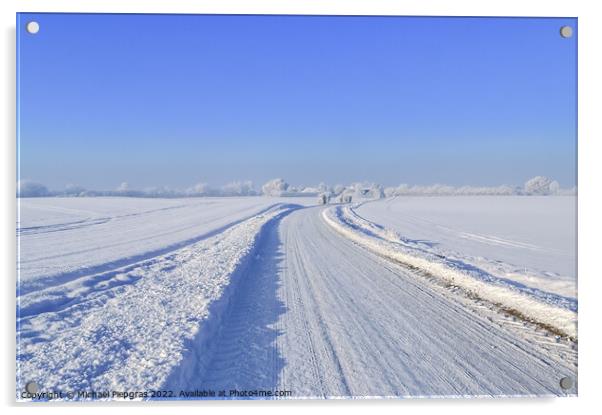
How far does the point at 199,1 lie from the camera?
16.9ft

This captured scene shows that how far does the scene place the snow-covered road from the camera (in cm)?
386

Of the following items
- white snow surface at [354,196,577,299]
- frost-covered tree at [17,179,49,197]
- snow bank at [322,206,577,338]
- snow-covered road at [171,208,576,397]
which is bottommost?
snow-covered road at [171,208,576,397]

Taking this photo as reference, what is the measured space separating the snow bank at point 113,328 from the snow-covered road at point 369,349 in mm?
371

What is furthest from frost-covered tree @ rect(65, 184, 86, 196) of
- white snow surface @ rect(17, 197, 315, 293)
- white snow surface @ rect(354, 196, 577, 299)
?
white snow surface @ rect(354, 196, 577, 299)

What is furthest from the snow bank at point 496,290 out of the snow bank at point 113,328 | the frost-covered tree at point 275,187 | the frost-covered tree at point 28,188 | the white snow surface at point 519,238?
the frost-covered tree at point 28,188

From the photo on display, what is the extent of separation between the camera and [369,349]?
14.1 ft

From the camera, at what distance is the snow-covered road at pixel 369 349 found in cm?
386

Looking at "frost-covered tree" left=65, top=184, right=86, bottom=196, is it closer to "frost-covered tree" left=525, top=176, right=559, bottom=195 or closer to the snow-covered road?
the snow-covered road

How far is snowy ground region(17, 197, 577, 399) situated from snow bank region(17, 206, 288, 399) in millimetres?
16

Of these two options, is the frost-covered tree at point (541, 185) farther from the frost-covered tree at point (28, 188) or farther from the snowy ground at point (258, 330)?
the frost-covered tree at point (28, 188)

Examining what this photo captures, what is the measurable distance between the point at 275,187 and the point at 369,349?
9.19ft

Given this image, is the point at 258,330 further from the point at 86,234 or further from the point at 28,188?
the point at 86,234
